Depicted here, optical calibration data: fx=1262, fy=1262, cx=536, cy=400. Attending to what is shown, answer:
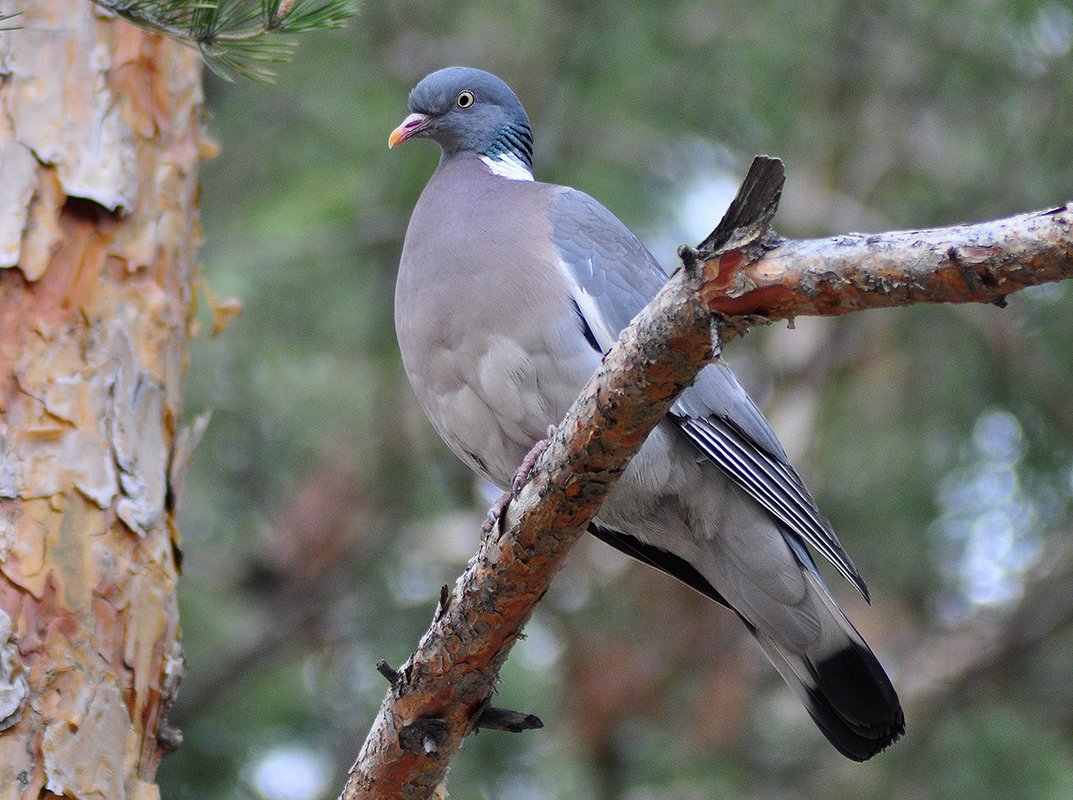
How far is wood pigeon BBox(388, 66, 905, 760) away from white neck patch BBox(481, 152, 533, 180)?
0.88ft

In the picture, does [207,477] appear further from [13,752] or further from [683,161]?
[13,752]

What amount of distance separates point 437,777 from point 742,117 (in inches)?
158

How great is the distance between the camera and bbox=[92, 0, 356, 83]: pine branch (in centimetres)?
230

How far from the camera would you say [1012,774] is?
192 inches

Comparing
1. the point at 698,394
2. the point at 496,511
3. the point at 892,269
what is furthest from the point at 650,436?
the point at 892,269

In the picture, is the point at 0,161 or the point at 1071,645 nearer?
the point at 0,161

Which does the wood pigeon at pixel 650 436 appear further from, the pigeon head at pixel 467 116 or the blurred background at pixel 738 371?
the blurred background at pixel 738 371

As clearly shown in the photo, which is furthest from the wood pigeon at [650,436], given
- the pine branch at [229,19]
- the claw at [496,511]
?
the pine branch at [229,19]

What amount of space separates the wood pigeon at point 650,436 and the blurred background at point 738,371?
6.07 ft

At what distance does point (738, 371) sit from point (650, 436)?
3356mm

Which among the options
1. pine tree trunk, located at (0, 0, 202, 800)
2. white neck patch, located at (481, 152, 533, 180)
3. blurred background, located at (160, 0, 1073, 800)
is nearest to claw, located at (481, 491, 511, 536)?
pine tree trunk, located at (0, 0, 202, 800)

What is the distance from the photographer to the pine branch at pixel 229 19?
7.54 feet

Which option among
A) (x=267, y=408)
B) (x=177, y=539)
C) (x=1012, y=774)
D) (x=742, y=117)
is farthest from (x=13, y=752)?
(x=742, y=117)

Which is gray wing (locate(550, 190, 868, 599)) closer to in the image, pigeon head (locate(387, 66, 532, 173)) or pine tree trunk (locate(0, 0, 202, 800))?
pigeon head (locate(387, 66, 532, 173))
